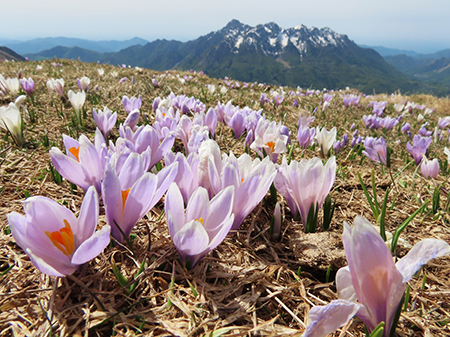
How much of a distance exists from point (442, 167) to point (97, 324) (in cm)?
443

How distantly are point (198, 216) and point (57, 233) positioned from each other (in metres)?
0.56

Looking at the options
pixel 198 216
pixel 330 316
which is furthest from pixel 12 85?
pixel 330 316

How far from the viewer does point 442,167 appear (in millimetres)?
3602

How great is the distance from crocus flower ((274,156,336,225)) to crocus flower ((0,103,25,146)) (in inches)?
93.4

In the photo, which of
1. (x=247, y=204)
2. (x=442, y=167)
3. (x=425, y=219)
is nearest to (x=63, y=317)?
(x=247, y=204)

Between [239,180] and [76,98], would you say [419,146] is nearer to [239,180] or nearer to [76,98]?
[239,180]

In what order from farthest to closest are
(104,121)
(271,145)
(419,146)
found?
(419,146), (104,121), (271,145)

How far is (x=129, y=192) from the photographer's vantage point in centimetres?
114

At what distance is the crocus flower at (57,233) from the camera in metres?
0.92

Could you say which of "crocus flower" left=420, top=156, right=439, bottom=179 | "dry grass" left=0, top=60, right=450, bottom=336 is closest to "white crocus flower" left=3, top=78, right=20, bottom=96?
"dry grass" left=0, top=60, right=450, bottom=336

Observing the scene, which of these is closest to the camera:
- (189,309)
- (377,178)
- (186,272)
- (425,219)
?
(189,309)

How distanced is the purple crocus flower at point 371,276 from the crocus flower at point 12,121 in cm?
277

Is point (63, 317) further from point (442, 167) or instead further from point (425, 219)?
point (442, 167)

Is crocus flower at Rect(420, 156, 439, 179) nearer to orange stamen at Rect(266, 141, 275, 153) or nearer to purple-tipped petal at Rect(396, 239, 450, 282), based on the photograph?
orange stamen at Rect(266, 141, 275, 153)
